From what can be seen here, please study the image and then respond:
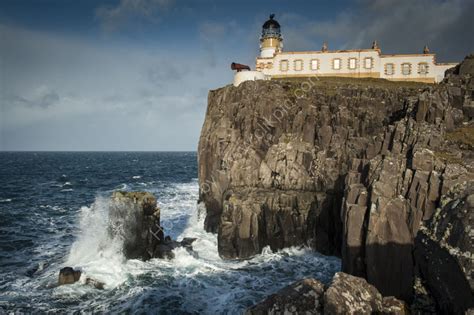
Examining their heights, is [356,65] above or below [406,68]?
above

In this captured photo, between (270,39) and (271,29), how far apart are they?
96.1 inches

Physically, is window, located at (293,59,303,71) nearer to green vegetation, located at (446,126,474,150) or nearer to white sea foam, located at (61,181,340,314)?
green vegetation, located at (446,126,474,150)

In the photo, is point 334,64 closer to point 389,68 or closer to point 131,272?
point 389,68

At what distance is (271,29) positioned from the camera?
70188mm

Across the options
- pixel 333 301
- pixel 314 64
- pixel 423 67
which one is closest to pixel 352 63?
pixel 314 64

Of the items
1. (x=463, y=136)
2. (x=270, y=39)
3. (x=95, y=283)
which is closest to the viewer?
(x=95, y=283)

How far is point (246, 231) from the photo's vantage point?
32812 millimetres

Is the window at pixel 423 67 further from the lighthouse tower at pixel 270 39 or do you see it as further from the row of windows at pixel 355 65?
the lighthouse tower at pixel 270 39

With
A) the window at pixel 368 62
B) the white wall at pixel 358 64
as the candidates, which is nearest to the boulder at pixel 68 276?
the white wall at pixel 358 64

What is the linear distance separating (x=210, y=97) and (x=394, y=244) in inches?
1440

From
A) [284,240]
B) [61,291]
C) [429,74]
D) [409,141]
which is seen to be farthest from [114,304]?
[429,74]

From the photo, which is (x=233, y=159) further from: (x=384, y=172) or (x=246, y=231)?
(x=384, y=172)

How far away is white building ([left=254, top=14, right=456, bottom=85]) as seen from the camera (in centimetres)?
6069

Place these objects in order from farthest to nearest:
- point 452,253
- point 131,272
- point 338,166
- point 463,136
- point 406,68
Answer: point 406,68, point 338,166, point 463,136, point 131,272, point 452,253
